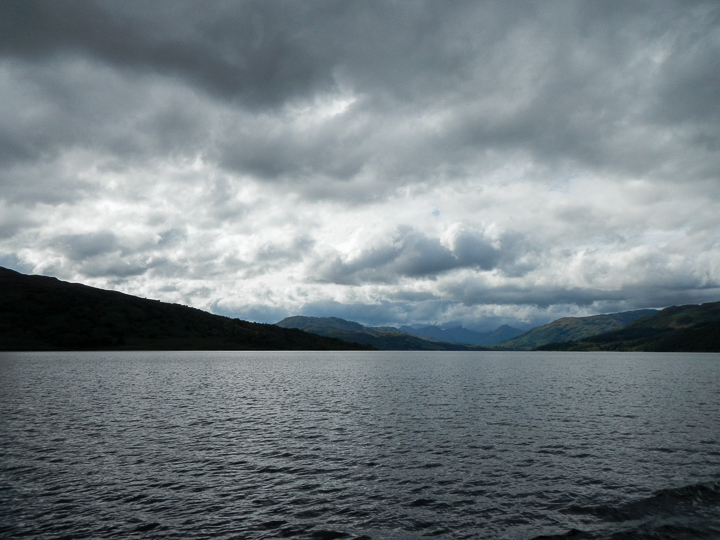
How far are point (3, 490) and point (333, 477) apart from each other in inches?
997

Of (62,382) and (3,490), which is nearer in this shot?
(3,490)

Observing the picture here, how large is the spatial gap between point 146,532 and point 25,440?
108 feet

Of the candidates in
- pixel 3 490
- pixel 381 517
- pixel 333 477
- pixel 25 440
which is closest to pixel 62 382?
pixel 25 440

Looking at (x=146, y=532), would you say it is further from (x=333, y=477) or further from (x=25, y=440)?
(x=25, y=440)

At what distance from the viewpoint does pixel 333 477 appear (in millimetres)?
37094

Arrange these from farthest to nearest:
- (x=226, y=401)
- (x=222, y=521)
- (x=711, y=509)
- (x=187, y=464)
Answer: (x=226, y=401) → (x=187, y=464) → (x=711, y=509) → (x=222, y=521)

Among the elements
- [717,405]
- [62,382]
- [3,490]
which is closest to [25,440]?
[3,490]

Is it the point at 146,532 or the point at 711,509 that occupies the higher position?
the point at 146,532

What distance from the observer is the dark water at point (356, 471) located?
27.6m

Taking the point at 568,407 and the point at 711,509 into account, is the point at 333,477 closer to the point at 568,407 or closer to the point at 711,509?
the point at 711,509

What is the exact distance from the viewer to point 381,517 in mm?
28797

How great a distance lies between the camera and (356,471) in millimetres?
38688

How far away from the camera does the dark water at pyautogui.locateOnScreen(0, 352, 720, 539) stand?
27.6 m

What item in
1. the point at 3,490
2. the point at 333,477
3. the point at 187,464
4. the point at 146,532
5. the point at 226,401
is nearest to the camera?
the point at 146,532
